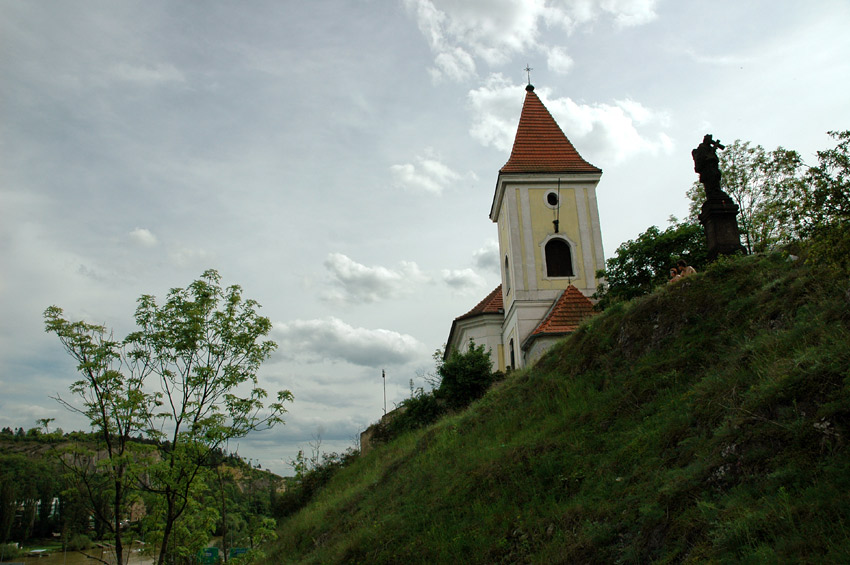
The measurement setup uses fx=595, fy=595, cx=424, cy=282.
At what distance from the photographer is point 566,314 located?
22797 mm

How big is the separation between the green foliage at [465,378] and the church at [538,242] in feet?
5.97

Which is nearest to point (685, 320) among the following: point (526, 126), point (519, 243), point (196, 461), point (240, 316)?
point (240, 316)

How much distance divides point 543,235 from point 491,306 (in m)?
5.16

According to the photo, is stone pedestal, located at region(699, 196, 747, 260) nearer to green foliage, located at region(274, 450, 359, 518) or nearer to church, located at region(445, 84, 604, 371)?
church, located at region(445, 84, 604, 371)

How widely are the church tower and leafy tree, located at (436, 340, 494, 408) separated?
7.77 feet

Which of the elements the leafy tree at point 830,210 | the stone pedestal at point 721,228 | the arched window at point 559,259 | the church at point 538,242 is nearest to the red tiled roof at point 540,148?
the church at point 538,242

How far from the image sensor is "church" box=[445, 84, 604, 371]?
25266 millimetres

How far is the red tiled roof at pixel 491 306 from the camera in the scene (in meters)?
28.8

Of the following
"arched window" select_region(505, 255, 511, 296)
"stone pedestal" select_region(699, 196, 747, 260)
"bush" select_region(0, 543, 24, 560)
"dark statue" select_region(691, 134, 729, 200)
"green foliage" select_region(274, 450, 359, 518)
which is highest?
"arched window" select_region(505, 255, 511, 296)

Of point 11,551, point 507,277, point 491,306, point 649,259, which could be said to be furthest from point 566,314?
point 11,551

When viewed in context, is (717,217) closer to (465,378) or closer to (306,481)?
(465,378)

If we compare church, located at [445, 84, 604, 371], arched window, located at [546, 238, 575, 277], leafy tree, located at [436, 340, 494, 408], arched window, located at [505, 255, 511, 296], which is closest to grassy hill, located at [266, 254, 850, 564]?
leafy tree, located at [436, 340, 494, 408]

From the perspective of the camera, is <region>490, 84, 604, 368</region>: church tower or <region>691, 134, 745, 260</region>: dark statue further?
<region>490, 84, 604, 368</region>: church tower

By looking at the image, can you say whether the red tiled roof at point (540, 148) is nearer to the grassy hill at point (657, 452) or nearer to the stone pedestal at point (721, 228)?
the stone pedestal at point (721, 228)
